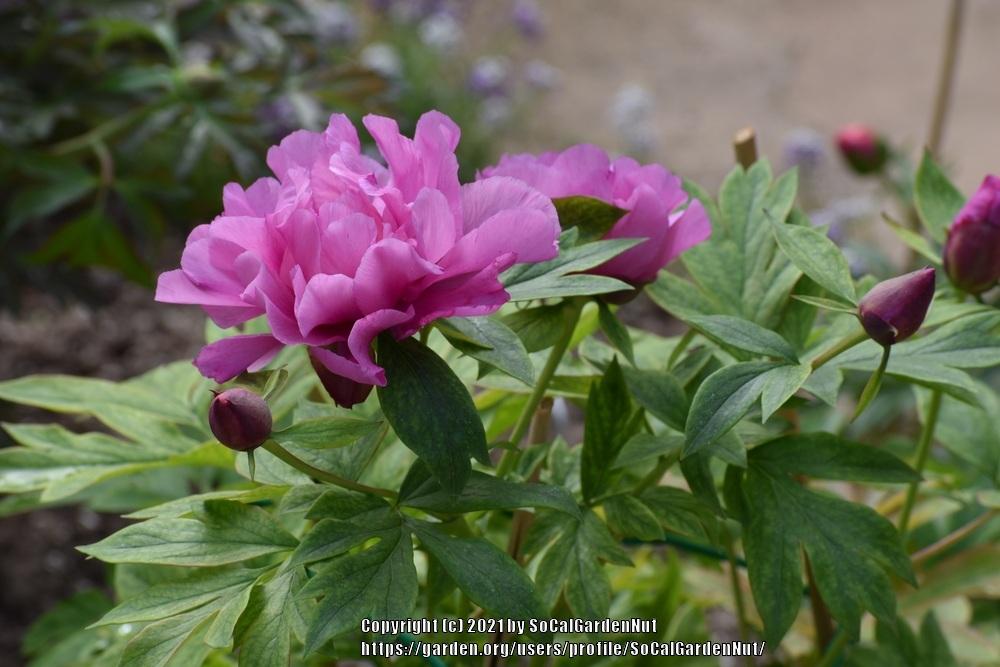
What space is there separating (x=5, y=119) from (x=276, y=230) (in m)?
1.02

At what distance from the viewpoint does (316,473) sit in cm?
51

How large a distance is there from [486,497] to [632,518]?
0.11 metres

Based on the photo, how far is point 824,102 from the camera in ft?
12.1

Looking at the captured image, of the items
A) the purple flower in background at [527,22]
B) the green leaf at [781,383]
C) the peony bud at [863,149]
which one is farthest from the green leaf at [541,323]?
the purple flower in background at [527,22]

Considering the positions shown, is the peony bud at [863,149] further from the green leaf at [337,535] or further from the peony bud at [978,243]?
the green leaf at [337,535]

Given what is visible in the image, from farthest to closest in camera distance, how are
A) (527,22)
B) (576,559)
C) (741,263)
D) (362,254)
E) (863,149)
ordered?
(527,22), (863,149), (741,263), (576,559), (362,254)

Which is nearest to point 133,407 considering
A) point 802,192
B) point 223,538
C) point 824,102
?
point 223,538

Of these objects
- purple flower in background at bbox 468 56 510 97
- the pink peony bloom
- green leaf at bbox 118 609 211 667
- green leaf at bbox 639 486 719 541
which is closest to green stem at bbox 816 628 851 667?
green leaf at bbox 639 486 719 541

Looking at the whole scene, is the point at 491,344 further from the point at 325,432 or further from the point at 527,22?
the point at 527,22

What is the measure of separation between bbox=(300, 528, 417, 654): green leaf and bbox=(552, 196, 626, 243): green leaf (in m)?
0.17

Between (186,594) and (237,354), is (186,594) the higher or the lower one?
the lower one

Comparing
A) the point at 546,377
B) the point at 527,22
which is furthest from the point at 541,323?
the point at 527,22

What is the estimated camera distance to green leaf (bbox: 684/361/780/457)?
1.64 ft

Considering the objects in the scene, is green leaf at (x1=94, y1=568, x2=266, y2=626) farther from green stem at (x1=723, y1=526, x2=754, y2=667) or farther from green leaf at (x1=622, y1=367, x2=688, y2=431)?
green stem at (x1=723, y1=526, x2=754, y2=667)
